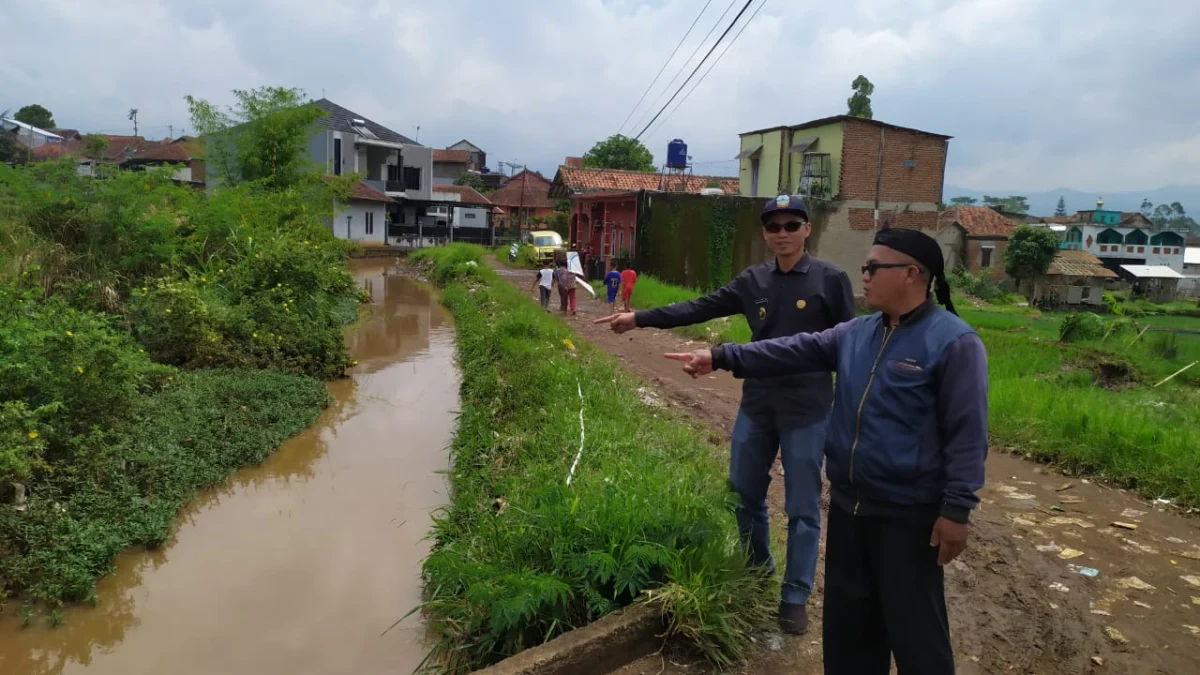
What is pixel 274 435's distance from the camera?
7891 millimetres

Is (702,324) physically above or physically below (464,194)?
below

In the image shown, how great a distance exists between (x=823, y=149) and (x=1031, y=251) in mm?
12113

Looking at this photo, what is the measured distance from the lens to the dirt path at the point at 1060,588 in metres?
3.38

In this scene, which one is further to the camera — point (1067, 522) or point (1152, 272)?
point (1152, 272)

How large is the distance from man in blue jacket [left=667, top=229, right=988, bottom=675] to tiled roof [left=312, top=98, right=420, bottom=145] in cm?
3800

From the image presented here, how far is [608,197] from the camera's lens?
26.7 m

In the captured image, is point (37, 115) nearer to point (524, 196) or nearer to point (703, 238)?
point (524, 196)

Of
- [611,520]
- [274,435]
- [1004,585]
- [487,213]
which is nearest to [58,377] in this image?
[274,435]

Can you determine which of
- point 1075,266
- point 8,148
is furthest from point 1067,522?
point 8,148

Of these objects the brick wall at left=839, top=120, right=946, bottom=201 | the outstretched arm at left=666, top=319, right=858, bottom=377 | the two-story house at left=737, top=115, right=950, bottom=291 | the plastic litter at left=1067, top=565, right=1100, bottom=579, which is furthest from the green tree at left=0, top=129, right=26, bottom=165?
the plastic litter at left=1067, top=565, right=1100, bottom=579

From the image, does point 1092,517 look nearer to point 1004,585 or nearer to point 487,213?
point 1004,585

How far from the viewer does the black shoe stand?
3457mm

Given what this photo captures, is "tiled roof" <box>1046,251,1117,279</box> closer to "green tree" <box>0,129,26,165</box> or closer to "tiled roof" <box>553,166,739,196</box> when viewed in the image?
"tiled roof" <box>553,166,739,196</box>

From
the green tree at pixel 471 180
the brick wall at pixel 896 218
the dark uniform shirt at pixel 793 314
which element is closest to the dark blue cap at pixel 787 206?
the dark uniform shirt at pixel 793 314
